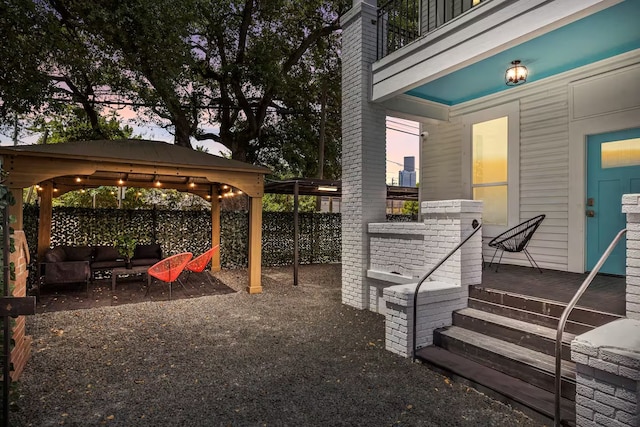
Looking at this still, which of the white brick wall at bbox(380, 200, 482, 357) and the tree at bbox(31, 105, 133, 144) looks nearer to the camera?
the white brick wall at bbox(380, 200, 482, 357)

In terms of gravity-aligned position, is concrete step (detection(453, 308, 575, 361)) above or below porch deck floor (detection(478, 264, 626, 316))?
below

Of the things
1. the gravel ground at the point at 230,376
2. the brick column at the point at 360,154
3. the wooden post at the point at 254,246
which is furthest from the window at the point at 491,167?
the wooden post at the point at 254,246

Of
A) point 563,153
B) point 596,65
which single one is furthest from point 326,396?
point 596,65

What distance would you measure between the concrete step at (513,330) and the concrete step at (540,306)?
16cm

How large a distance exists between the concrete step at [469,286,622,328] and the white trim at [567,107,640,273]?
218cm

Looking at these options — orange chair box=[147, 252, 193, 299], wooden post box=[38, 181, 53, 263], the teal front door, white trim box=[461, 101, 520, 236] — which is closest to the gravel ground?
orange chair box=[147, 252, 193, 299]

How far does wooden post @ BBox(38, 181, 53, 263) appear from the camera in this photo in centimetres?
782

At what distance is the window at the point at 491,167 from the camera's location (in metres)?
6.50

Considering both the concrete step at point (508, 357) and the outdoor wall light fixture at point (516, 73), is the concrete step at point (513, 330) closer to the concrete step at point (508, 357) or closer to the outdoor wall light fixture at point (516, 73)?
the concrete step at point (508, 357)

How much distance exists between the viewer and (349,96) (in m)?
6.54

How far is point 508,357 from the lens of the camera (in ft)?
10.9

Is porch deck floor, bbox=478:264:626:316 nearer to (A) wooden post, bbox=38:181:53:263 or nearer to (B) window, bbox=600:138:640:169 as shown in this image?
(B) window, bbox=600:138:640:169

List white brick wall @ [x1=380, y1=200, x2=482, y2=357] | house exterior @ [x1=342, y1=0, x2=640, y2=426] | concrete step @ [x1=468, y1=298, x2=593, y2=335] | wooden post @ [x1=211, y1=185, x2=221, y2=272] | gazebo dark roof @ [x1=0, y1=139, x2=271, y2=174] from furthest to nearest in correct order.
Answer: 1. wooden post @ [x1=211, y1=185, x2=221, y2=272]
2. gazebo dark roof @ [x1=0, y1=139, x2=271, y2=174]
3. white brick wall @ [x1=380, y1=200, x2=482, y2=357]
4. house exterior @ [x1=342, y1=0, x2=640, y2=426]
5. concrete step @ [x1=468, y1=298, x2=593, y2=335]

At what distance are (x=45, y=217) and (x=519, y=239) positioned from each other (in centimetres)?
977
